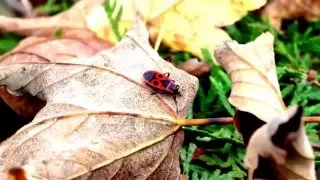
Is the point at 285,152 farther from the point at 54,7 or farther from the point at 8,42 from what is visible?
the point at 54,7

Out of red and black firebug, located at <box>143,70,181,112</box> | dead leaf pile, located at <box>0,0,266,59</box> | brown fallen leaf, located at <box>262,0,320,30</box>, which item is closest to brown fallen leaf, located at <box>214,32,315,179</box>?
red and black firebug, located at <box>143,70,181,112</box>

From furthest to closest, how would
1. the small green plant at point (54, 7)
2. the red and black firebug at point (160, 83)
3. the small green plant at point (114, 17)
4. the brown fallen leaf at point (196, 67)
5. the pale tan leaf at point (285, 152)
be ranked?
the small green plant at point (54, 7)
the small green plant at point (114, 17)
the brown fallen leaf at point (196, 67)
the red and black firebug at point (160, 83)
the pale tan leaf at point (285, 152)

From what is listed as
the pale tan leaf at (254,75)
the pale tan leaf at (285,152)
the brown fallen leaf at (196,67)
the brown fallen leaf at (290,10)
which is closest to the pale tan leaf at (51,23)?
the brown fallen leaf at (196,67)

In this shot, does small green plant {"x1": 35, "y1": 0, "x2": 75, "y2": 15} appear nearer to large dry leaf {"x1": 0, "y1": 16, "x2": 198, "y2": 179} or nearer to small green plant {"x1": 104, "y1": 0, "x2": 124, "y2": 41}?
small green plant {"x1": 104, "y1": 0, "x2": 124, "y2": 41}

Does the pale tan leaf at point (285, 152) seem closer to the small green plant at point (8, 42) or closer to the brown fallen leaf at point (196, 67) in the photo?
the brown fallen leaf at point (196, 67)

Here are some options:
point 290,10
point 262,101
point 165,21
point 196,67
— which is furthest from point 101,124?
point 290,10

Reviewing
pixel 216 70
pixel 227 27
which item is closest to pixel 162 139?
pixel 216 70
